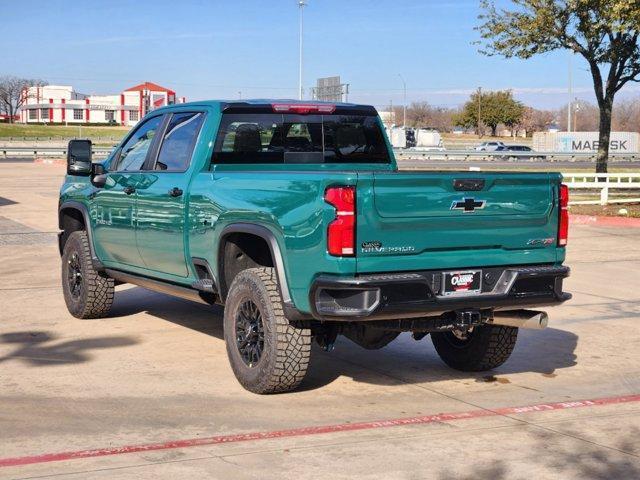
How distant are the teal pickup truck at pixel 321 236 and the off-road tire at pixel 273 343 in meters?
0.01

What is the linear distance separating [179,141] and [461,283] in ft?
9.13

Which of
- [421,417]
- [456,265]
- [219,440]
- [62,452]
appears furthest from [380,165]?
[62,452]

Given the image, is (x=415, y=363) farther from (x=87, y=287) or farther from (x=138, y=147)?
(x=87, y=287)

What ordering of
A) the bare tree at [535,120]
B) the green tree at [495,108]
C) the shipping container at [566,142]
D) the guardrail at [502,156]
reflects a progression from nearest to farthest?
the guardrail at [502,156] → the shipping container at [566,142] → the green tree at [495,108] → the bare tree at [535,120]

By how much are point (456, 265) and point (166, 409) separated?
205cm

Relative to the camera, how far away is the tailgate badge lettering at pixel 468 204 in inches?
242

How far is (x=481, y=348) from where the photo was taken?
7.34 m

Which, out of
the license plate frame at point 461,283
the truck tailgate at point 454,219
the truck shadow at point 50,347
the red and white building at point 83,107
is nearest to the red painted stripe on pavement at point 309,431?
the license plate frame at point 461,283

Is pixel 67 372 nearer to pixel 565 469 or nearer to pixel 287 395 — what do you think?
pixel 287 395

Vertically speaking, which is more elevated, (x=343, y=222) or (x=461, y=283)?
(x=343, y=222)

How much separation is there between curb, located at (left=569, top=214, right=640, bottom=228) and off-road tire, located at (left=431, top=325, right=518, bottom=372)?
13307mm

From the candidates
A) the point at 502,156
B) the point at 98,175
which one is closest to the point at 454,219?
the point at 98,175

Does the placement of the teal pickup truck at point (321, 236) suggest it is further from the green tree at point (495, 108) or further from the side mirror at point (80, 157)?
the green tree at point (495, 108)

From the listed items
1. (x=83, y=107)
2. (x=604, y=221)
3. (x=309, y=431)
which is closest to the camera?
(x=309, y=431)
